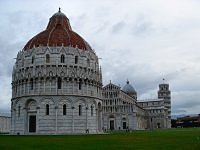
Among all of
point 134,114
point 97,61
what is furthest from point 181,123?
point 97,61

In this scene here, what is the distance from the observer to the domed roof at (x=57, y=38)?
76000mm

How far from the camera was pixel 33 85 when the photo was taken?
236 ft

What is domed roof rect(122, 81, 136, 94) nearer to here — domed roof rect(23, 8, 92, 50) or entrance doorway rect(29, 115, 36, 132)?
domed roof rect(23, 8, 92, 50)

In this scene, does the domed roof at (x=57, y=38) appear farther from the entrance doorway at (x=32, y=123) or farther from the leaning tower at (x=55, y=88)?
the entrance doorway at (x=32, y=123)

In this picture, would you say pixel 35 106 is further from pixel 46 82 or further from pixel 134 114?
pixel 134 114

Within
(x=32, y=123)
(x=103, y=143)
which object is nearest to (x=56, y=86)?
(x=32, y=123)

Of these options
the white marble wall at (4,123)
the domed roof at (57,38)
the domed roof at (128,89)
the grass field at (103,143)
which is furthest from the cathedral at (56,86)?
the domed roof at (128,89)

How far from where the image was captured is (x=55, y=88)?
71.0 m

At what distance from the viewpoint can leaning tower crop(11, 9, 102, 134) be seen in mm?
70438

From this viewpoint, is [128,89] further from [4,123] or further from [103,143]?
[103,143]

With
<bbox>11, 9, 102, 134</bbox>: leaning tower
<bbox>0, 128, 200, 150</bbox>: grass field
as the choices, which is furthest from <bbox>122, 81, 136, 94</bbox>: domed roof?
<bbox>0, 128, 200, 150</bbox>: grass field

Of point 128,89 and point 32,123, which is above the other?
point 128,89

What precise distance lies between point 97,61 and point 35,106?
759 inches

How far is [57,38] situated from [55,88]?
1249 cm
